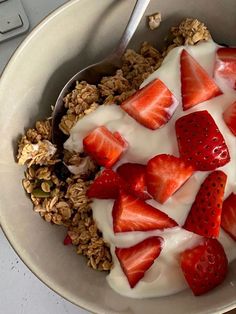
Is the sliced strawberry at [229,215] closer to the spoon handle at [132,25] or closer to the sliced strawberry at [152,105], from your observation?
the sliced strawberry at [152,105]

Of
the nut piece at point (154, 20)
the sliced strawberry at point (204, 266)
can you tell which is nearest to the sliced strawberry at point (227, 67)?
the nut piece at point (154, 20)

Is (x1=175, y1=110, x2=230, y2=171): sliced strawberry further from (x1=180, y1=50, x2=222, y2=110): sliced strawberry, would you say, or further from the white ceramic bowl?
the white ceramic bowl

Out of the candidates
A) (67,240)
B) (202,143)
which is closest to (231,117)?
(202,143)

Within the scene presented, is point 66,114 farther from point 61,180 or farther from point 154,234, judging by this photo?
point 154,234

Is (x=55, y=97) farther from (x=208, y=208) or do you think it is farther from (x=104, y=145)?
(x=208, y=208)

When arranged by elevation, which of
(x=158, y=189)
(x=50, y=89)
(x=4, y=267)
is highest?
(x=50, y=89)

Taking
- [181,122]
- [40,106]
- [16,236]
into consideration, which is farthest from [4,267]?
[181,122]
